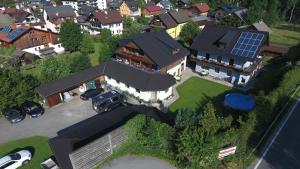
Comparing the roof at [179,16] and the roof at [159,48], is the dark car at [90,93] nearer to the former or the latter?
the roof at [159,48]

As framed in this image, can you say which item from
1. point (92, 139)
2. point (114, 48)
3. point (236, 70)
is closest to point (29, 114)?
point (92, 139)

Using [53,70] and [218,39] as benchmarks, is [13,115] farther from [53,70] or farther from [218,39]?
[218,39]

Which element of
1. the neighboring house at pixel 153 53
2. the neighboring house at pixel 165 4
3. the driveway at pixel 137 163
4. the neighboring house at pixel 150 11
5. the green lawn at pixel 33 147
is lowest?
the green lawn at pixel 33 147

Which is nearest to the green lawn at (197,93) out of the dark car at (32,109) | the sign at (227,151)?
the sign at (227,151)

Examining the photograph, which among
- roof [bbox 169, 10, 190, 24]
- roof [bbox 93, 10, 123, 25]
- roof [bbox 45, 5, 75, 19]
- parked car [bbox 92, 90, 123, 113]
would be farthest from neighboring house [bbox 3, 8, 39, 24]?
parked car [bbox 92, 90, 123, 113]

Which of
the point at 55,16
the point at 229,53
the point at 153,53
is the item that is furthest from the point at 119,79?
the point at 55,16

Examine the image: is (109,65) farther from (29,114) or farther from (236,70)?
(236,70)
